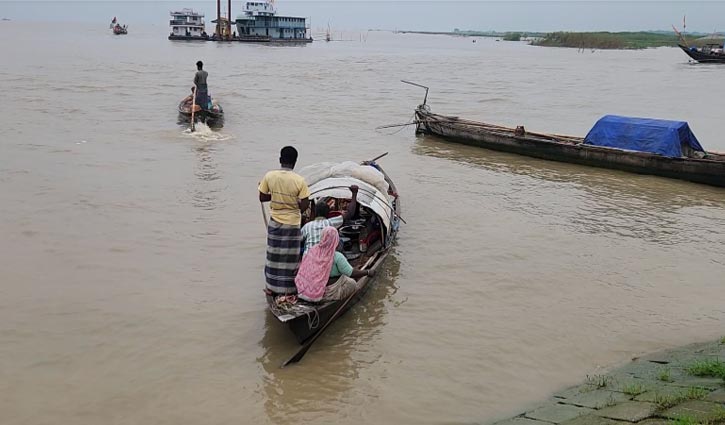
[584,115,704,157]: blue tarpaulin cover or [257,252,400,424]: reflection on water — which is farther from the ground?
[584,115,704,157]: blue tarpaulin cover

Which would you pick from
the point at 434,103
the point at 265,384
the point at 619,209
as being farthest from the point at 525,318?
the point at 434,103

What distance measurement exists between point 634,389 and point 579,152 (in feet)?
34.2

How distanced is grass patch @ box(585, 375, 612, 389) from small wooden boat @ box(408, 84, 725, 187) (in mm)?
8820

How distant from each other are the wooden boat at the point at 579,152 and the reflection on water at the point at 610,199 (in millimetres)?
175

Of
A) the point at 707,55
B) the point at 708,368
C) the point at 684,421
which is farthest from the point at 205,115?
the point at 707,55

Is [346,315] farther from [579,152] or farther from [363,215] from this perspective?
[579,152]

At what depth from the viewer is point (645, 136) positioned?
44.4 feet

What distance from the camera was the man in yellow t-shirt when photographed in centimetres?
570

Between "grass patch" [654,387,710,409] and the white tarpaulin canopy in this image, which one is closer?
"grass patch" [654,387,710,409]

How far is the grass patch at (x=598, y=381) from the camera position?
5.02m

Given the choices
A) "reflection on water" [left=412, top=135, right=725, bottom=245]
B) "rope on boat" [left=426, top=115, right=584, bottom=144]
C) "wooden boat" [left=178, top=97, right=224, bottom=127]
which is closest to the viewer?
"reflection on water" [left=412, top=135, right=725, bottom=245]

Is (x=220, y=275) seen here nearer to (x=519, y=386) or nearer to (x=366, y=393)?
(x=366, y=393)

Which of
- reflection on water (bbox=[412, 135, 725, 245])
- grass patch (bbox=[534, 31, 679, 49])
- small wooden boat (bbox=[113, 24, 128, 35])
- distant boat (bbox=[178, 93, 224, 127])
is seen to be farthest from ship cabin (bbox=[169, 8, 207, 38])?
reflection on water (bbox=[412, 135, 725, 245])

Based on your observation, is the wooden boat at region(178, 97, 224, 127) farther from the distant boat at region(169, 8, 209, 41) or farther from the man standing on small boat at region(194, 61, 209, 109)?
the distant boat at region(169, 8, 209, 41)
